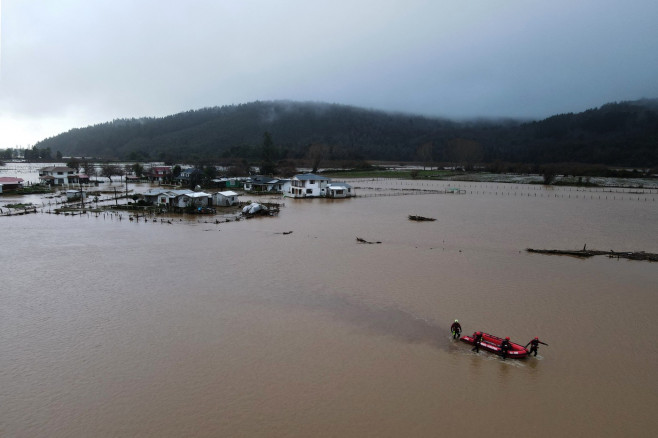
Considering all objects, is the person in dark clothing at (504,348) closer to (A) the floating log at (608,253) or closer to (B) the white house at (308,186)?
(A) the floating log at (608,253)

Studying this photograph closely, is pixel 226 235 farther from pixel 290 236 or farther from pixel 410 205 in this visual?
pixel 410 205

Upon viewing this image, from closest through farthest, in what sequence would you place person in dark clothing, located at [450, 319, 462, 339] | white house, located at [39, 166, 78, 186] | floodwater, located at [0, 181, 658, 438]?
1. floodwater, located at [0, 181, 658, 438]
2. person in dark clothing, located at [450, 319, 462, 339]
3. white house, located at [39, 166, 78, 186]

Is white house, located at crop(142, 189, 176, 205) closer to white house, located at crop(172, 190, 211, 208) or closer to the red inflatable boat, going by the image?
white house, located at crop(172, 190, 211, 208)

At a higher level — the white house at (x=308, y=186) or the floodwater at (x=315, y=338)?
the white house at (x=308, y=186)

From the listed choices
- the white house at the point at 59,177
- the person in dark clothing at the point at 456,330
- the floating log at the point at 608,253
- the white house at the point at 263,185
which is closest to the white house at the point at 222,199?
the white house at the point at 263,185

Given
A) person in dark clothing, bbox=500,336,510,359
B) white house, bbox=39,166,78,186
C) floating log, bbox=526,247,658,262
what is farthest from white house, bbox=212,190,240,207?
white house, bbox=39,166,78,186

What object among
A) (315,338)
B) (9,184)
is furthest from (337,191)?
(9,184)
